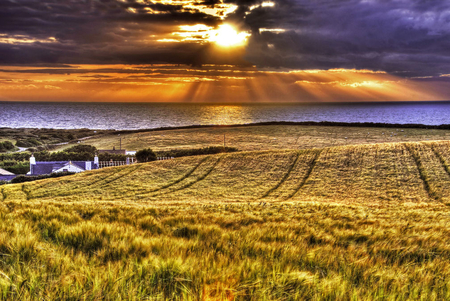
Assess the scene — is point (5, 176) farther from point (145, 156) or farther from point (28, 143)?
point (28, 143)

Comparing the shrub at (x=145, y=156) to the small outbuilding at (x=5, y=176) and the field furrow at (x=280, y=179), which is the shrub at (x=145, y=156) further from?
the small outbuilding at (x=5, y=176)

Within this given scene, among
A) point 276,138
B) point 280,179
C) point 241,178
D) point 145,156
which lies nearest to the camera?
point 280,179

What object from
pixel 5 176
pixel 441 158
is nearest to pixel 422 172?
pixel 441 158

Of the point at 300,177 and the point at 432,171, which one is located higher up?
the point at 432,171

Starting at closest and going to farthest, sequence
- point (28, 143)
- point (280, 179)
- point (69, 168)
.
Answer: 1. point (280, 179)
2. point (69, 168)
3. point (28, 143)

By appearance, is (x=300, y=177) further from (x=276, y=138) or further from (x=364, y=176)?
(x=276, y=138)

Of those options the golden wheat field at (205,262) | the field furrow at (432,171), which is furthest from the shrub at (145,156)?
the golden wheat field at (205,262)

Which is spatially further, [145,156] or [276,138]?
[276,138]

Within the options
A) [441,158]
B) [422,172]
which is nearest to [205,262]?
[422,172]

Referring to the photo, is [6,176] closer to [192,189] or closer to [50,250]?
[192,189]

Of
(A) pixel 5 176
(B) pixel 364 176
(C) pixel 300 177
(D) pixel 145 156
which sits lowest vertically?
(A) pixel 5 176

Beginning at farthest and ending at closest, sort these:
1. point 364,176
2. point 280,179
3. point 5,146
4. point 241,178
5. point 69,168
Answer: point 5,146, point 69,168, point 241,178, point 280,179, point 364,176

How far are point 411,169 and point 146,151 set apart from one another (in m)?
44.2

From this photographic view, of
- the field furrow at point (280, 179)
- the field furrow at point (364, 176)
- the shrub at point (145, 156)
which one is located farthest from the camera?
the shrub at point (145, 156)
